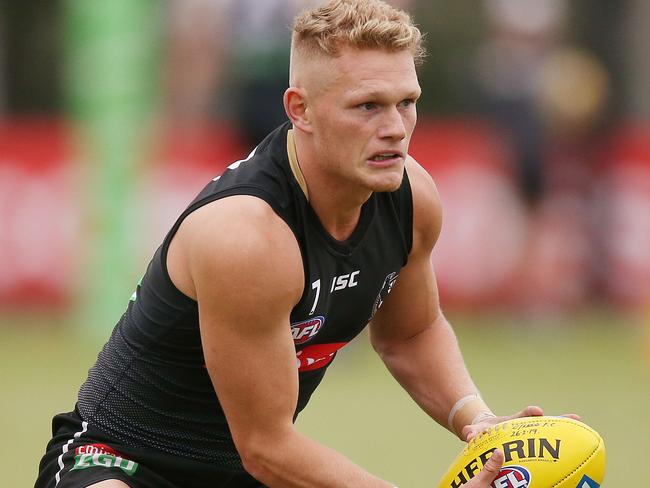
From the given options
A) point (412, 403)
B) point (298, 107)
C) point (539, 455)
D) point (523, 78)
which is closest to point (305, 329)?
point (298, 107)

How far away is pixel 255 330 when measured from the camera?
443 cm

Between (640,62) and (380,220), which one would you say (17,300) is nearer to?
(640,62)

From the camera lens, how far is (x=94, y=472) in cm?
479

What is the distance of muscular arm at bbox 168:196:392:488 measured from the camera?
4371mm

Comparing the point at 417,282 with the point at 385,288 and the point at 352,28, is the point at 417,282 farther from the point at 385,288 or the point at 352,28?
the point at 352,28

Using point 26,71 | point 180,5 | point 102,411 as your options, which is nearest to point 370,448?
point 102,411

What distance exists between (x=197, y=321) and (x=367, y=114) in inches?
34.2

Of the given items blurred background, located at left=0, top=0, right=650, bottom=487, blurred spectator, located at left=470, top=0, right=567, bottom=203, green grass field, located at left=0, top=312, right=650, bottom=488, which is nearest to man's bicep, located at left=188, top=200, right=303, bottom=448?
green grass field, located at left=0, top=312, right=650, bottom=488

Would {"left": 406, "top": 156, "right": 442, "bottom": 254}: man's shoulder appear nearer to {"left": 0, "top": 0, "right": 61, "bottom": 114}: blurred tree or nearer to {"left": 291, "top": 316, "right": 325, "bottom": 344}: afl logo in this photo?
{"left": 291, "top": 316, "right": 325, "bottom": 344}: afl logo

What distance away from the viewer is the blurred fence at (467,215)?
42.6ft

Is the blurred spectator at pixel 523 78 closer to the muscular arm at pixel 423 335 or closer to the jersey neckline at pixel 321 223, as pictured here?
the muscular arm at pixel 423 335

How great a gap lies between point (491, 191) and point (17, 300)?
452 cm

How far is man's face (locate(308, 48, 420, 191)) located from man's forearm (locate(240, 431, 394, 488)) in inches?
33.3

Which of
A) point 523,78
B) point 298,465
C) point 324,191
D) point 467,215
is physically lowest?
point 467,215
